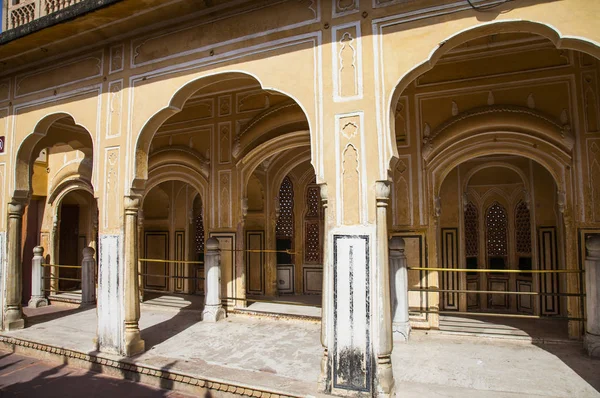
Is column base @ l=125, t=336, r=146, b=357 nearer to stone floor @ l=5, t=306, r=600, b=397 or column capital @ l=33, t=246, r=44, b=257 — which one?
stone floor @ l=5, t=306, r=600, b=397

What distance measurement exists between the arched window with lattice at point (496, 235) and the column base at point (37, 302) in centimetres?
1030

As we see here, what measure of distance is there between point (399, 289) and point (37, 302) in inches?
339

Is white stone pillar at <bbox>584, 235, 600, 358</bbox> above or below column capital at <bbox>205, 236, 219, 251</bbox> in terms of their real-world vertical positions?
below

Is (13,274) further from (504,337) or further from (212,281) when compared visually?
(504,337)

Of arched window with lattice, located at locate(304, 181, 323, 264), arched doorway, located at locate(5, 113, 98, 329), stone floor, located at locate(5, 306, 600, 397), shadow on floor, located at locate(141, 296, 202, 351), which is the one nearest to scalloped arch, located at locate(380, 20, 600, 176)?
stone floor, located at locate(5, 306, 600, 397)

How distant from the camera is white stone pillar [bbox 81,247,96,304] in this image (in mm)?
10023

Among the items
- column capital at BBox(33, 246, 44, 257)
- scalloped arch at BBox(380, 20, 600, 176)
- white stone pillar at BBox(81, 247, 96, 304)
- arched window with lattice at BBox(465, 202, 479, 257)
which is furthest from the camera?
column capital at BBox(33, 246, 44, 257)

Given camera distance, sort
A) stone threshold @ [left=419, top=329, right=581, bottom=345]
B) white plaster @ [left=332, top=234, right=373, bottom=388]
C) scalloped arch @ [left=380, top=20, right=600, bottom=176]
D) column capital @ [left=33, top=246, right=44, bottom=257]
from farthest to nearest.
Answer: column capital @ [left=33, top=246, right=44, bottom=257] < stone threshold @ [left=419, top=329, right=581, bottom=345] < white plaster @ [left=332, top=234, right=373, bottom=388] < scalloped arch @ [left=380, top=20, right=600, bottom=176]

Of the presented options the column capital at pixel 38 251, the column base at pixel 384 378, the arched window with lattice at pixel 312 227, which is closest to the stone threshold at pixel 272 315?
the arched window with lattice at pixel 312 227

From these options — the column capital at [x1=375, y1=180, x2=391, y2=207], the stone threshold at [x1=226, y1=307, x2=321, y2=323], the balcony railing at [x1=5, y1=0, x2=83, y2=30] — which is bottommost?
the stone threshold at [x1=226, y1=307, x2=321, y2=323]

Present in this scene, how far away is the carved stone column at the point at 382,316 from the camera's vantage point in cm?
425

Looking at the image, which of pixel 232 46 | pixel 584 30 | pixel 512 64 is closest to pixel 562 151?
pixel 512 64

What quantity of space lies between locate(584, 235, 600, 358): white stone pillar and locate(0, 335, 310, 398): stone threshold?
3841mm

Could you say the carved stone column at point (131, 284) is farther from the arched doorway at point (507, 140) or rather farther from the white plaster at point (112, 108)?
the arched doorway at point (507, 140)
